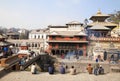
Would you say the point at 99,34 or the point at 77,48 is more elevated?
the point at 99,34

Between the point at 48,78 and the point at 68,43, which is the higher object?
the point at 68,43

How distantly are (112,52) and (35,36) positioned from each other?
4945 cm

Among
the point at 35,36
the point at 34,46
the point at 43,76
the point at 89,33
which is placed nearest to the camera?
the point at 43,76

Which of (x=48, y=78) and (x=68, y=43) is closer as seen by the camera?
(x=48, y=78)

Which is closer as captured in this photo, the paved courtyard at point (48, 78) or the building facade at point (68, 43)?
the paved courtyard at point (48, 78)

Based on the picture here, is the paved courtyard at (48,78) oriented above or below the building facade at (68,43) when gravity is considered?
below

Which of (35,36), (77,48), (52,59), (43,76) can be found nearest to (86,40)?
(77,48)

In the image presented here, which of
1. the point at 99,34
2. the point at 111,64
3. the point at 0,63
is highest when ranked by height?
the point at 99,34

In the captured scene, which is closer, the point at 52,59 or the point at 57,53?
the point at 52,59

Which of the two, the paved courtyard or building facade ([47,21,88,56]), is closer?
the paved courtyard

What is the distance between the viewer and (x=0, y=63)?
63.3 ft

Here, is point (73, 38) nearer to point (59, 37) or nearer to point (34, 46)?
point (59, 37)

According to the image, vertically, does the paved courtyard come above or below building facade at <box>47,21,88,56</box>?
below

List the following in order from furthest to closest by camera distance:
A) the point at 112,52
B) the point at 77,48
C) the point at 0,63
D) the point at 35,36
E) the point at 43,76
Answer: the point at 35,36 → the point at 77,48 → the point at 112,52 → the point at 0,63 → the point at 43,76
